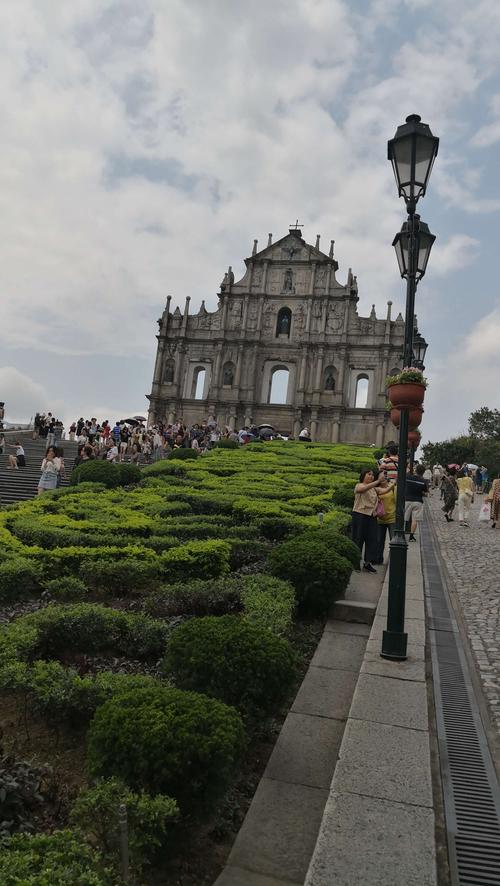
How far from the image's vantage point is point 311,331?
2158 inches

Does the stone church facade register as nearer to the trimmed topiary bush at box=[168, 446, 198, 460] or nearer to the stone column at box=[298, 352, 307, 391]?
the stone column at box=[298, 352, 307, 391]

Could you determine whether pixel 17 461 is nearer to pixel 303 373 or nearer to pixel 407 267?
pixel 407 267

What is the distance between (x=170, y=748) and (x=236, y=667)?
126 centimetres

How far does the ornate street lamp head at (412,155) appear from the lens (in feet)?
24.0

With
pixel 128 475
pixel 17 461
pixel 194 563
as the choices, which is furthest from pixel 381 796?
pixel 17 461

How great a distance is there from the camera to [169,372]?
183 ft

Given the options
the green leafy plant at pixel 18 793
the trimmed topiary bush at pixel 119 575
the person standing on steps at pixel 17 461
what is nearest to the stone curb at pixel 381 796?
the green leafy plant at pixel 18 793

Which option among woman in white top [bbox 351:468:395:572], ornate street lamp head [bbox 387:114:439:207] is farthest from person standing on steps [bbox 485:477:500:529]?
ornate street lamp head [bbox 387:114:439:207]

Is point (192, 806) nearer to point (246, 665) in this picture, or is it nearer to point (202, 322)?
point (246, 665)

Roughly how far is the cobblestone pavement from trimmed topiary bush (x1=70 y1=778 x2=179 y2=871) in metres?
3.47

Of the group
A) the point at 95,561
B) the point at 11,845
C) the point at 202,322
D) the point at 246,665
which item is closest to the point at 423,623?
the point at 246,665

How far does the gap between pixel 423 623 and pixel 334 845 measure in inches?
181

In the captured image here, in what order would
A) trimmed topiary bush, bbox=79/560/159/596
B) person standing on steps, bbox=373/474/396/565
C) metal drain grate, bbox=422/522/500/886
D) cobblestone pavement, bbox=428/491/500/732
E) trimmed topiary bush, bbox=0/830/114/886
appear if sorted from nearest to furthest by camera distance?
trimmed topiary bush, bbox=0/830/114/886
metal drain grate, bbox=422/522/500/886
cobblestone pavement, bbox=428/491/500/732
trimmed topiary bush, bbox=79/560/159/596
person standing on steps, bbox=373/474/396/565

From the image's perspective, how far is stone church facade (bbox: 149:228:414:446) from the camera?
5306 cm
